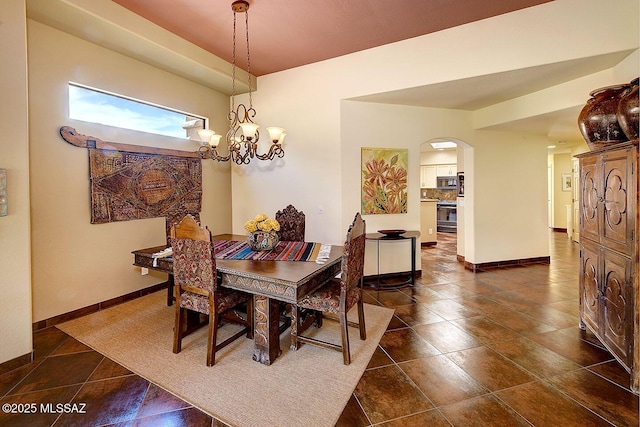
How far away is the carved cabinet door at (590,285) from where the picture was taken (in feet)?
8.03

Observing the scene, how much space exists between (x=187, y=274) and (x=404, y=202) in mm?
3208

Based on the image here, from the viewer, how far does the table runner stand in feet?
8.30

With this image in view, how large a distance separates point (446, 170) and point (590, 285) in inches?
262

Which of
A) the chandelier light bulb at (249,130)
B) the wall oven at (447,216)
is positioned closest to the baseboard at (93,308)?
the chandelier light bulb at (249,130)

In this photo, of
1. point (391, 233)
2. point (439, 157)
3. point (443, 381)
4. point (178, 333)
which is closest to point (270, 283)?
point (178, 333)

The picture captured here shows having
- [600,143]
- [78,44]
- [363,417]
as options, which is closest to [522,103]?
[600,143]

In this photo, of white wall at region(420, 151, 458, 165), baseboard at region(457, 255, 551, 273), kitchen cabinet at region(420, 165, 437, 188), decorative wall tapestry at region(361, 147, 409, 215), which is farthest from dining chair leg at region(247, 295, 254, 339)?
white wall at region(420, 151, 458, 165)

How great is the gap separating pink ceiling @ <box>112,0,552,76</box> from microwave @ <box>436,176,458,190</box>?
608 cm

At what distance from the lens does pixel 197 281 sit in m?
2.22

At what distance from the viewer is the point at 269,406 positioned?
5.93 ft

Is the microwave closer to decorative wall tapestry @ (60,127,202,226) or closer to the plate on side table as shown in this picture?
the plate on side table

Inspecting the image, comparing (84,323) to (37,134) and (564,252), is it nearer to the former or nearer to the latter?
(37,134)

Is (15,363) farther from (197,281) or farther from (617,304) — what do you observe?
(617,304)

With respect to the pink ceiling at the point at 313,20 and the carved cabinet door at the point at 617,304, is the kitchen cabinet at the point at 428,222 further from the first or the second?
the carved cabinet door at the point at 617,304
